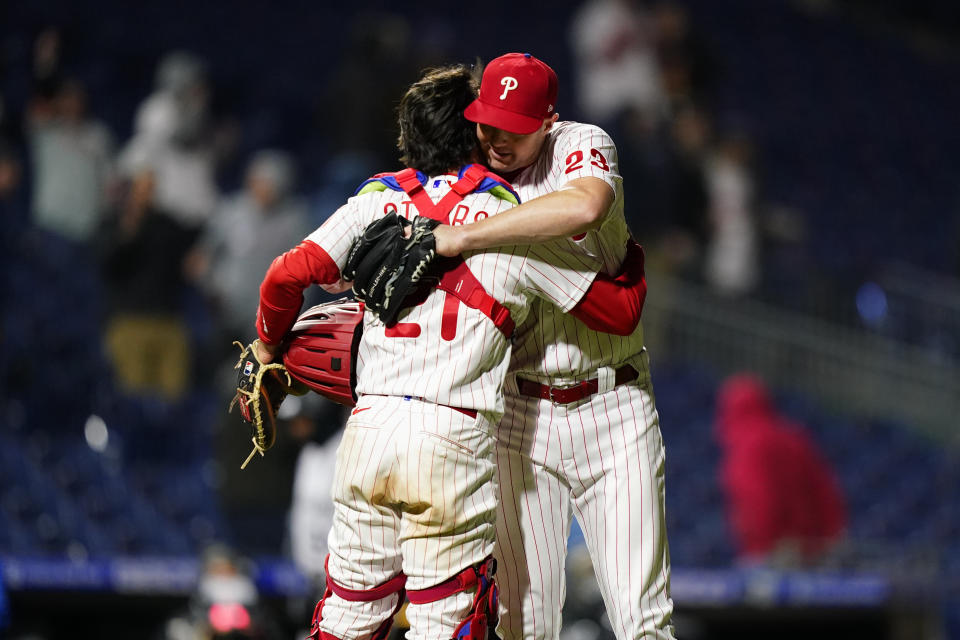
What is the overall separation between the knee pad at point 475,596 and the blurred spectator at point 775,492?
4112 mm

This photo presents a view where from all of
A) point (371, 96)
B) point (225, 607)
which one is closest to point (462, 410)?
point (225, 607)

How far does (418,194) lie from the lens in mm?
2930

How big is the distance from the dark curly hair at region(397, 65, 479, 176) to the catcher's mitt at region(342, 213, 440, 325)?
189 millimetres

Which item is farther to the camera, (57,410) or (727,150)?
(727,150)

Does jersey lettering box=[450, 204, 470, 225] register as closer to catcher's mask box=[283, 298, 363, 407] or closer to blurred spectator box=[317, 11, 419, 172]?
catcher's mask box=[283, 298, 363, 407]

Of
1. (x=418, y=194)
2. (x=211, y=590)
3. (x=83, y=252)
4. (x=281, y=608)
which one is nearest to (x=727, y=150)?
(x=83, y=252)

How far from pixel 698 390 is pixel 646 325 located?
0.57 metres

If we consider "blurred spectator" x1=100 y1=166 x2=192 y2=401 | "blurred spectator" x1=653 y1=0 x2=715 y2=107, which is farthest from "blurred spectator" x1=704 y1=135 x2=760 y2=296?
"blurred spectator" x1=100 y1=166 x2=192 y2=401

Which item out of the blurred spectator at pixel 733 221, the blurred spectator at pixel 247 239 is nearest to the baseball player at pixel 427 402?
the blurred spectator at pixel 247 239

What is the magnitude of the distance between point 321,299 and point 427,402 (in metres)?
3.68

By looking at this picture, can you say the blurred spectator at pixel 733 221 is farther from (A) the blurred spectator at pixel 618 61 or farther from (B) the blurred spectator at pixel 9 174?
(B) the blurred spectator at pixel 9 174

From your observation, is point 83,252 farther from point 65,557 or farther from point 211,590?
point 211,590

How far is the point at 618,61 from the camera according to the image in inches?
392

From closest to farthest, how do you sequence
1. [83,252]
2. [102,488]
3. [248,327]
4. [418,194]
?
1. [418,194]
2. [102,488]
3. [248,327]
4. [83,252]
